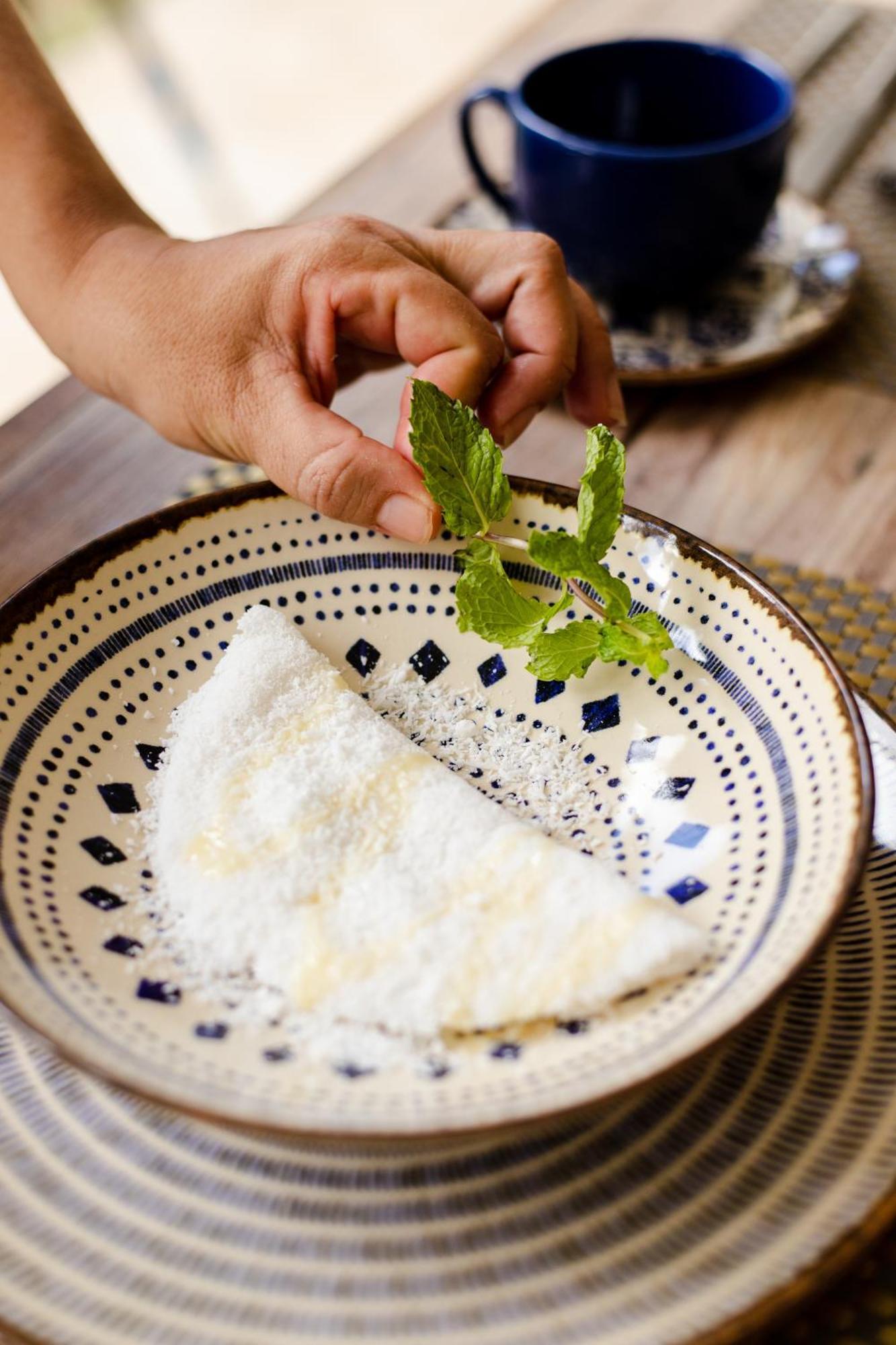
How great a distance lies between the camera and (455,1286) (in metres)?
0.48

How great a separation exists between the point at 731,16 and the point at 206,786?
4.98ft

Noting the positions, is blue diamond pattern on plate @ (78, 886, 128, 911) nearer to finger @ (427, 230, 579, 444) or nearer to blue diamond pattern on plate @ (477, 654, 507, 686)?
blue diamond pattern on plate @ (477, 654, 507, 686)

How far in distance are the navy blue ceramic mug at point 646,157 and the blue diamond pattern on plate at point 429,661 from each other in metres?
0.53

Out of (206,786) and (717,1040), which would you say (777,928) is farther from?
(206,786)

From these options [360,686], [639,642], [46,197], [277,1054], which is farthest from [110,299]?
[277,1054]

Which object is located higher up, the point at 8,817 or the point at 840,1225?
the point at 8,817

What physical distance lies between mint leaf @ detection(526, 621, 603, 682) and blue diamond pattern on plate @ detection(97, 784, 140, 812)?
0.79ft

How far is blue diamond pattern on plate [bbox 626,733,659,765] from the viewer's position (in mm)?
706

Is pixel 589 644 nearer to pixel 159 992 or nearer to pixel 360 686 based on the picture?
pixel 360 686

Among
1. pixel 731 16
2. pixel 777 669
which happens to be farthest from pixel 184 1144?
pixel 731 16

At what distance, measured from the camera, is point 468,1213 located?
1.67 feet

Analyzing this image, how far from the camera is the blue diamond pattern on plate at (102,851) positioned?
642 mm

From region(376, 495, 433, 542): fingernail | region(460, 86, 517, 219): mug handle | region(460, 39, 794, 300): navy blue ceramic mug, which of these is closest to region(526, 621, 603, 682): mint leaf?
region(376, 495, 433, 542): fingernail

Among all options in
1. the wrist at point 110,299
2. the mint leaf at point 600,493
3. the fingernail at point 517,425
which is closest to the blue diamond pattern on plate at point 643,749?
the mint leaf at point 600,493
